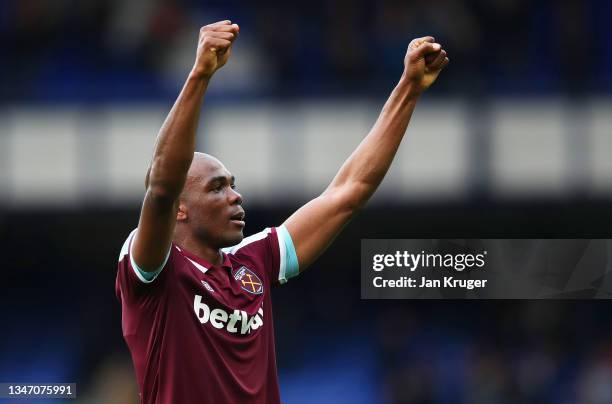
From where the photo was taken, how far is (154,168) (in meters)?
4.41

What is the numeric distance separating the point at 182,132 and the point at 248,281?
42.7 inches

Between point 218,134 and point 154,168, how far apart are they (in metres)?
9.89

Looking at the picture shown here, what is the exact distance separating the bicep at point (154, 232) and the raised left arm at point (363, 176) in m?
0.98

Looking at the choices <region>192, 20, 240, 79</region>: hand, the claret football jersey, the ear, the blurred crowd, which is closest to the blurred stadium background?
the blurred crowd

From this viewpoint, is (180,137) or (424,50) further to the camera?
(424,50)

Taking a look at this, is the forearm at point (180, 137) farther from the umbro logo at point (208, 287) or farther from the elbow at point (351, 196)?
the elbow at point (351, 196)

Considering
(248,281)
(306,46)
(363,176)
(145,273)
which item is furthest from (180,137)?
(306,46)

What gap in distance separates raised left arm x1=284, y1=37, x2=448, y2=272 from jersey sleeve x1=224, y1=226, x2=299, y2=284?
0.04 meters

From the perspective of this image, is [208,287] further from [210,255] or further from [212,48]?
[212,48]

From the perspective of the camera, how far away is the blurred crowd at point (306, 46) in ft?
47.7

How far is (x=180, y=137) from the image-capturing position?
4340 millimetres

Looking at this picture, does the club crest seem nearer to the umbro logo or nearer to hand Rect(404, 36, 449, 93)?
the umbro logo

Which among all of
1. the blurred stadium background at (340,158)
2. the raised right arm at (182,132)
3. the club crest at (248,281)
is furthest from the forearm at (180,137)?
the blurred stadium background at (340,158)

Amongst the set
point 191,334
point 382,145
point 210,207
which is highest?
point 382,145
